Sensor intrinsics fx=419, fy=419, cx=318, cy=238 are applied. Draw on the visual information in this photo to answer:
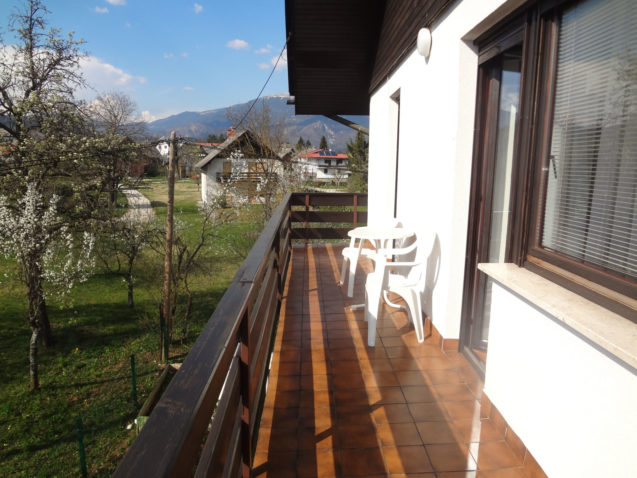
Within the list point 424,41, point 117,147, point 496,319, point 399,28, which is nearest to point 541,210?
point 496,319

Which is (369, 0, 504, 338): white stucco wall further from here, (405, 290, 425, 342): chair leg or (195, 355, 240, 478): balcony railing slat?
(195, 355, 240, 478): balcony railing slat

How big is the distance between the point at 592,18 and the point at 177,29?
55.4m

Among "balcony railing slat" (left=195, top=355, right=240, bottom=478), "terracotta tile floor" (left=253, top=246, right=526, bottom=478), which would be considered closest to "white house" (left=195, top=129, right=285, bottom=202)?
"terracotta tile floor" (left=253, top=246, right=526, bottom=478)

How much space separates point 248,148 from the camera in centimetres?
1669

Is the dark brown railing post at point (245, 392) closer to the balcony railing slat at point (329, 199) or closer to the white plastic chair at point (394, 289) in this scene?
the white plastic chair at point (394, 289)

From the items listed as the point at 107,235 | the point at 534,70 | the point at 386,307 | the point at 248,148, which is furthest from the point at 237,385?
the point at 248,148

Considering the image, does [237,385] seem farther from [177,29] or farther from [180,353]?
[177,29]

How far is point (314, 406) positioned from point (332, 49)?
17.1 ft

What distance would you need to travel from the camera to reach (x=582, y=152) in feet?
5.07

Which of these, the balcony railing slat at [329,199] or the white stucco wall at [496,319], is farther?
the balcony railing slat at [329,199]

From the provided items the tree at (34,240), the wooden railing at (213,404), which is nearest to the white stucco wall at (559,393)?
the wooden railing at (213,404)

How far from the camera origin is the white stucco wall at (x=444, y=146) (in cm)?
256

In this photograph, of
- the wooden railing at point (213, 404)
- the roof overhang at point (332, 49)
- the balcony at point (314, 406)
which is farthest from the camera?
the roof overhang at point (332, 49)

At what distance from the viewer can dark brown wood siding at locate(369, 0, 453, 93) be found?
3145mm
